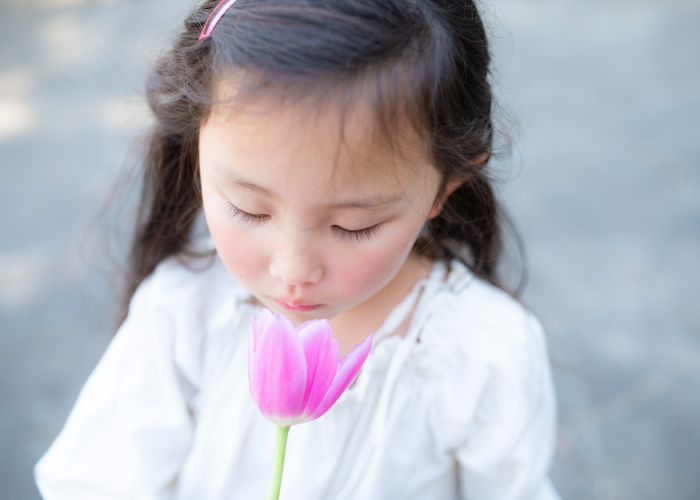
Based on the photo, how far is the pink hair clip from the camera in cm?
59

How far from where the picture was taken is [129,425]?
0.81 metres

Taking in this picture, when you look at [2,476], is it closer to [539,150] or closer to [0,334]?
[0,334]

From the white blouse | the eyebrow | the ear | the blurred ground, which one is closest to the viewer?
the eyebrow

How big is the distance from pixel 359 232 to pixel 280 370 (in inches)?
8.0

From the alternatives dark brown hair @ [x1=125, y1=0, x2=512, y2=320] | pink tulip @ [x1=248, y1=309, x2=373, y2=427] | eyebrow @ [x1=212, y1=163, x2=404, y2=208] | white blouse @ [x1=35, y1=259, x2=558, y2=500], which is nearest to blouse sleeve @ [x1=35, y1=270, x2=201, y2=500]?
white blouse @ [x1=35, y1=259, x2=558, y2=500]

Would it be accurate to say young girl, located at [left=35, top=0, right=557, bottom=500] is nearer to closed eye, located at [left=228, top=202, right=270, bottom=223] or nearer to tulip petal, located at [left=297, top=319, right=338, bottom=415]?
closed eye, located at [left=228, top=202, right=270, bottom=223]

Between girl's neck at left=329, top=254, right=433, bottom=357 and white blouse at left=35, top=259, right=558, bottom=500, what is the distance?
21 mm

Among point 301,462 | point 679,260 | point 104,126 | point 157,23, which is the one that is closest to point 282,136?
point 301,462

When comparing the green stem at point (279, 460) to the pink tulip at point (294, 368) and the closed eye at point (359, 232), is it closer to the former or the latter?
the pink tulip at point (294, 368)

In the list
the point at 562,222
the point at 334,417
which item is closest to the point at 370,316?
the point at 334,417

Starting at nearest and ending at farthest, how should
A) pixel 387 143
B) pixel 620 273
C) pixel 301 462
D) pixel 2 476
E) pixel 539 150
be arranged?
1. pixel 387 143
2. pixel 301 462
3. pixel 2 476
4. pixel 620 273
5. pixel 539 150

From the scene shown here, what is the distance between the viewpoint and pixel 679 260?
1846 mm

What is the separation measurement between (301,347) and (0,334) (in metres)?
1.49

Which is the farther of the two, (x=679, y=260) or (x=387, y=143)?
(x=679, y=260)
